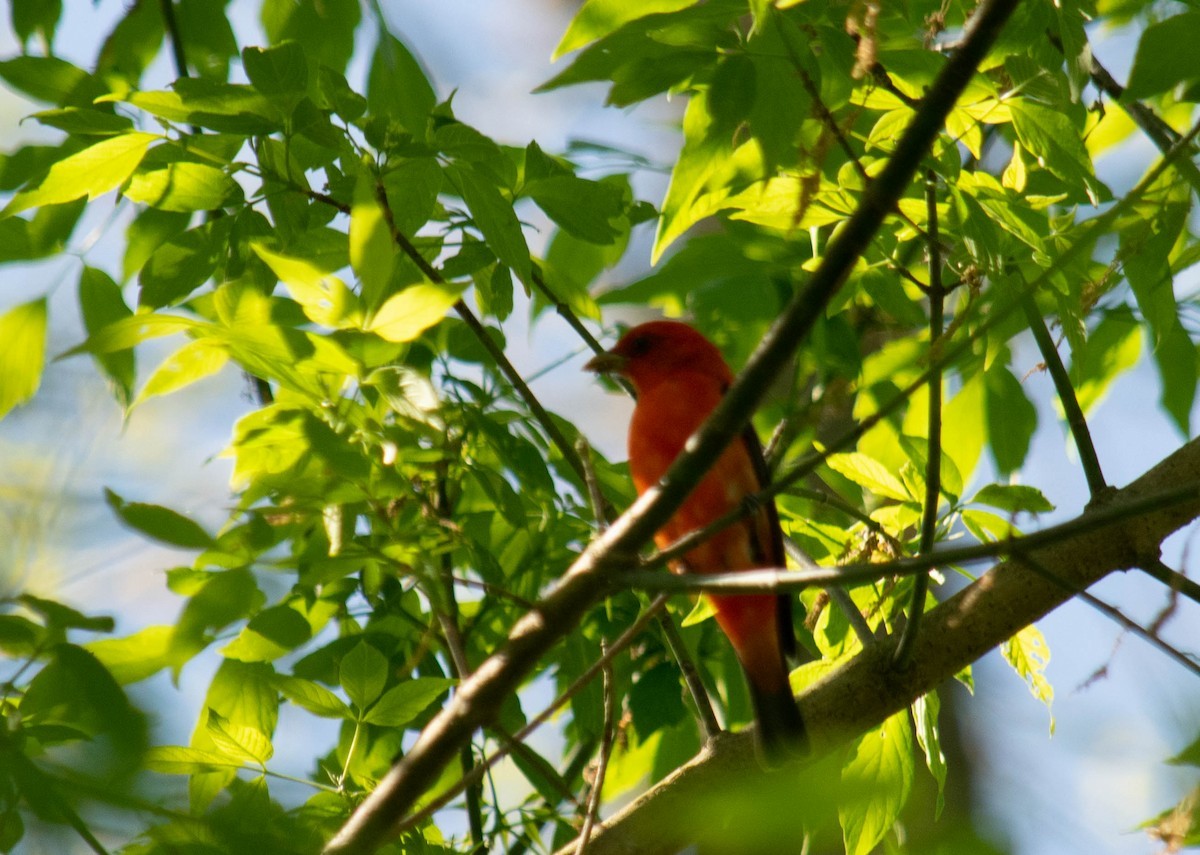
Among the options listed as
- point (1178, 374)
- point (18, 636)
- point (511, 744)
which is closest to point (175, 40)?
point (511, 744)

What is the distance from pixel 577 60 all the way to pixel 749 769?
4.85 ft

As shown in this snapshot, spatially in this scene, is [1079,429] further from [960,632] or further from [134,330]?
[134,330]

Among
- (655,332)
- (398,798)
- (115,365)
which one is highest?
(655,332)

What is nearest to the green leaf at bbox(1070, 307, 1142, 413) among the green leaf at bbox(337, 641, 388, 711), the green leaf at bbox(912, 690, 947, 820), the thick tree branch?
the thick tree branch

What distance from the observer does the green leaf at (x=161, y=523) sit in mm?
1274

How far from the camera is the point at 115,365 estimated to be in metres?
2.56

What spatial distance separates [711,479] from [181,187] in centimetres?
191

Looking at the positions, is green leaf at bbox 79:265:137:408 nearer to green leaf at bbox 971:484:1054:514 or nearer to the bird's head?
the bird's head

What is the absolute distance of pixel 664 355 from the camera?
14.0 ft

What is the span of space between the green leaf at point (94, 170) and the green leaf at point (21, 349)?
33 cm

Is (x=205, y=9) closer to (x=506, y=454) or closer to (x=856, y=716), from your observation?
(x=506, y=454)

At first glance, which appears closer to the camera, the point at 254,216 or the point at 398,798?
the point at 398,798

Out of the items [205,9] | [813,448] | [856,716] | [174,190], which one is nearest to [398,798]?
[856,716]

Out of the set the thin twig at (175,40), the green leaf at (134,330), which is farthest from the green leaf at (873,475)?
the thin twig at (175,40)
